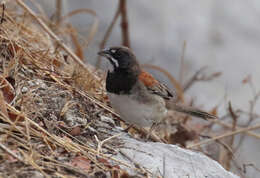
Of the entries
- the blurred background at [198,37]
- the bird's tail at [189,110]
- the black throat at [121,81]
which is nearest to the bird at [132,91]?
the black throat at [121,81]

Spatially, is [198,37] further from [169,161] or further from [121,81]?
[169,161]

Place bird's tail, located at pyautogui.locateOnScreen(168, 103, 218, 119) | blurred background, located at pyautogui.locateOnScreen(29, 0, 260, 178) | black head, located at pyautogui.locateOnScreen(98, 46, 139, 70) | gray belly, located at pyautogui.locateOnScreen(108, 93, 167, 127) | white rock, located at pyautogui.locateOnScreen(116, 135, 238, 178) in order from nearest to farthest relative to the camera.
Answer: white rock, located at pyautogui.locateOnScreen(116, 135, 238, 178) < gray belly, located at pyautogui.locateOnScreen(108, 93, 167, 127) < black head, located at pyautogui.locateOnScreen(98, 46, 139, 70) < bird's tail, located at pyautogui.locateOnScreen(168, 103, 218, 119) < blurred background, located at pyautogui.locateOnScreen(29, 0, 260, 178)

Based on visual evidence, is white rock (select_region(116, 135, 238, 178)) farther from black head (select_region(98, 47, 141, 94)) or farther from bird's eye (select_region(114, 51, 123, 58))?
bird's eye (select_region(114, 51, 123, 58))

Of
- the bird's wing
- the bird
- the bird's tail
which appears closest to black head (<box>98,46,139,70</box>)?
the bird

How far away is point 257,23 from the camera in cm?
1071

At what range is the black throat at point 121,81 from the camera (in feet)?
14.8

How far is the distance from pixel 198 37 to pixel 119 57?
19.2 feet

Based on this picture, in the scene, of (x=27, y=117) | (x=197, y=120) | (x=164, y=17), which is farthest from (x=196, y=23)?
(x=27, y=117)

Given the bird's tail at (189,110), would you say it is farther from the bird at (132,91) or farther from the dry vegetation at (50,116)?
the dry vegetation at (50,116)

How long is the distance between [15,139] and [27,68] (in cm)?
137

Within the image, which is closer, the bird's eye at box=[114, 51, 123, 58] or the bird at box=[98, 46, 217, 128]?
the bird at box=[98, 46, 217, 128]

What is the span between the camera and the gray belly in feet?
14.7

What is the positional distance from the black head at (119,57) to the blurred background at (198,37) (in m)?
4.22

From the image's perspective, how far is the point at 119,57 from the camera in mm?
4754
